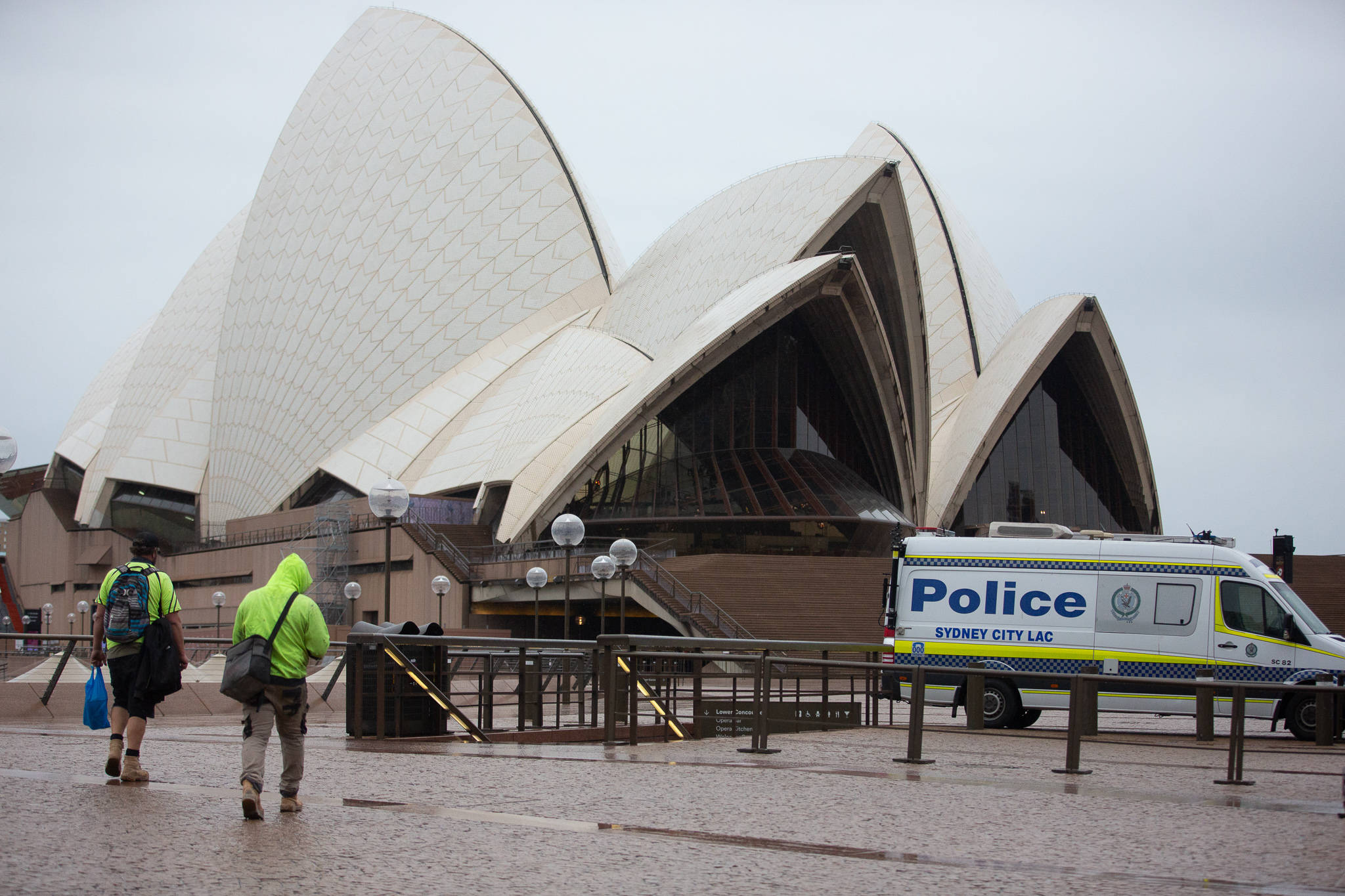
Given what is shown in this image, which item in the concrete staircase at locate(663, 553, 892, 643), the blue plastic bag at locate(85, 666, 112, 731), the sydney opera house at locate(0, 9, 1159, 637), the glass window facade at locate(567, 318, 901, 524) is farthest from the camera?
the glass window facade at locate(567, 318, 901, 524)

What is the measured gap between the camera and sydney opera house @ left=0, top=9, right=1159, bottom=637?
36.0m

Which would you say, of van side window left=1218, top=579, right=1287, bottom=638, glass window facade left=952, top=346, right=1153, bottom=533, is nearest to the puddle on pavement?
van side window left=1218, top=579, right=1287, bottom=638

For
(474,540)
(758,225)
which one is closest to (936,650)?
(474,540)

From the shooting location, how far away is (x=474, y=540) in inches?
1464

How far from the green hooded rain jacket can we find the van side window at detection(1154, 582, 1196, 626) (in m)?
10.00

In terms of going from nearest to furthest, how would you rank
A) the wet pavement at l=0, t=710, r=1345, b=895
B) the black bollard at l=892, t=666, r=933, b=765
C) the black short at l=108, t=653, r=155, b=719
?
the wet pavement at l=0, t=710, r=1345, b=895, the black short at l=108, t=653, r=155, b=719, the black bollard at l=892, t=666, r=933, b=765

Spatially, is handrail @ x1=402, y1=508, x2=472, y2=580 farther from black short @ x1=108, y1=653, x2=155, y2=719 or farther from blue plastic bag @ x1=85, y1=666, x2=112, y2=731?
black short @ x1=108, y1=653, x2=155, y2=719

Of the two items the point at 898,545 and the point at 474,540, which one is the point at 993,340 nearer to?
the point at 474,540

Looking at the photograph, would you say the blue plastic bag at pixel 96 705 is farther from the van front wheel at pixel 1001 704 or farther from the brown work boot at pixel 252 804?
the van front wheel at pixel 1001 704

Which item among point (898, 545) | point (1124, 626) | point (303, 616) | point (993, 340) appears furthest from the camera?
point (993, 340)

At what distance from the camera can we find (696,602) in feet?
97.4

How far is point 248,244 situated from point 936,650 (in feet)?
136

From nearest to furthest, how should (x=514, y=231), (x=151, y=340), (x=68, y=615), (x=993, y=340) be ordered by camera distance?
(x=514, y=231), (x=993, y=340), (x=68, y=615), (x=151, y=340)

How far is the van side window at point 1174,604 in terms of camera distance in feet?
45.3
